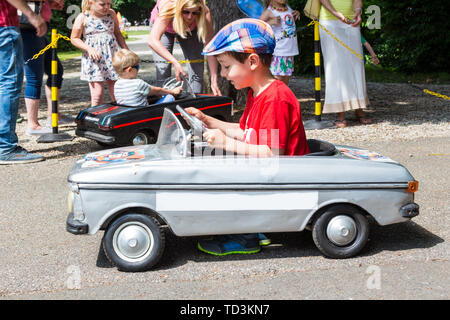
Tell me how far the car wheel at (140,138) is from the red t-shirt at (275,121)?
293cm

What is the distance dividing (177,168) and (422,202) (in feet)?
7.54

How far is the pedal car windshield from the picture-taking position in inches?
138

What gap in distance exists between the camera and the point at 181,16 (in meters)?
6.56

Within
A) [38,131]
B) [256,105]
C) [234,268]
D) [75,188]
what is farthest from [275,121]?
[38,131]

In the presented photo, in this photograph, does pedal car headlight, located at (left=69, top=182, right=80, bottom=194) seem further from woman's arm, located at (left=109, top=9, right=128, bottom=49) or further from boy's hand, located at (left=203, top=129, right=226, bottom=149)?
woman's arm, located at (left=109, top=9, right=128, bottom=49)

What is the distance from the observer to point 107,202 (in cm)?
338

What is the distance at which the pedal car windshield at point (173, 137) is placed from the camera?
352cm

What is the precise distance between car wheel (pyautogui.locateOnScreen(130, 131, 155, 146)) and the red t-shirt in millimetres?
2932

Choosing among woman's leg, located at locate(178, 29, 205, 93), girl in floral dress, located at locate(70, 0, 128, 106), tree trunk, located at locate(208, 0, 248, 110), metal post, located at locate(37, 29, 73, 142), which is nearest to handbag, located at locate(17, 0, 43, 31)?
metal post, located at locate(37, 29, 73, 142)

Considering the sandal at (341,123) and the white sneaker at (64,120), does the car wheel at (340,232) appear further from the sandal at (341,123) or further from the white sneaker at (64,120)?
the white sneaker at (64,120)

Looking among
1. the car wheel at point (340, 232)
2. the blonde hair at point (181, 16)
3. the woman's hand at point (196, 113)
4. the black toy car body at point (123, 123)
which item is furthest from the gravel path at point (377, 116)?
the car wheel at point (340, 232)

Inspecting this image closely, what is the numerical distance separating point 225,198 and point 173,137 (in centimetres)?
57
